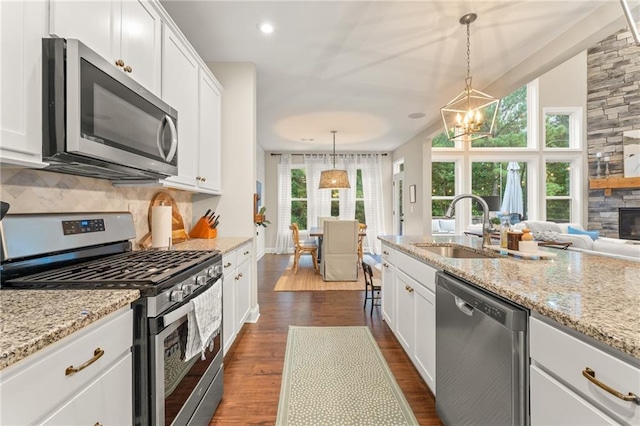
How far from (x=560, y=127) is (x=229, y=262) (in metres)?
8.63

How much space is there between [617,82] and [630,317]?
8.21 metres

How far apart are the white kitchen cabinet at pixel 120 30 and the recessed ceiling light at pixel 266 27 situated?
Result: 2.75ft

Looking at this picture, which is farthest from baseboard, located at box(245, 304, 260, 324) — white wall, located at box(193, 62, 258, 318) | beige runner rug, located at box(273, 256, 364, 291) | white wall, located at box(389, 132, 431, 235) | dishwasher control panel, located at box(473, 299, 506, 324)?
white wall, located at box(389, 132, 431, 235)

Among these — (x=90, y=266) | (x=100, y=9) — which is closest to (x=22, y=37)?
(x=100, y=9)

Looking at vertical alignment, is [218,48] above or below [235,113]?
above

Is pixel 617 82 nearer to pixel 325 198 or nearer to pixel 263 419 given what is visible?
pixel 325 198

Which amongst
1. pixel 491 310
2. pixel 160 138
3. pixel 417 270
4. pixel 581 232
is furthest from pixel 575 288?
pixel 581 232

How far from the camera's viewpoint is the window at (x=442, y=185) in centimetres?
733

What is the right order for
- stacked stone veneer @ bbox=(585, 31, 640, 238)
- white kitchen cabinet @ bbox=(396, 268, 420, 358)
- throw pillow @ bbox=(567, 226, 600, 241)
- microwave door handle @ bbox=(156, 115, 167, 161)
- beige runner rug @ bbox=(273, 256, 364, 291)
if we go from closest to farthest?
microwave door handle @ bbox=(156, 115, 167, 161) → white kitchen cabinet @ bbox=(396, 268, 420, 358) → beige runner rug @ bbox=(273, 256, 364, 291) → throw pillow @ bbox=(567, 226, 600, 241) → stacked stone veneer @ bbox=(585, 31, 640, 238)

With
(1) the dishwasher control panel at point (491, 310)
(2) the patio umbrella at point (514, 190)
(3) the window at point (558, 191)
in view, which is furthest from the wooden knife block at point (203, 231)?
(3) the window at point (558, 191)

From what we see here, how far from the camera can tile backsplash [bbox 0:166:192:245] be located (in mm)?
1207

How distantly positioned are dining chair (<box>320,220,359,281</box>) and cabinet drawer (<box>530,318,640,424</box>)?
3.75m

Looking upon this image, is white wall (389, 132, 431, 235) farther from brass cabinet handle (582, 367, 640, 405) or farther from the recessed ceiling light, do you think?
brass cabinet handle (582, 367, 640, 405)

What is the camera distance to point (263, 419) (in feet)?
5.35
